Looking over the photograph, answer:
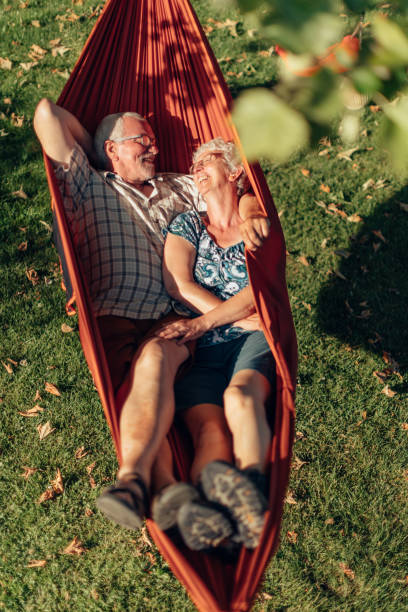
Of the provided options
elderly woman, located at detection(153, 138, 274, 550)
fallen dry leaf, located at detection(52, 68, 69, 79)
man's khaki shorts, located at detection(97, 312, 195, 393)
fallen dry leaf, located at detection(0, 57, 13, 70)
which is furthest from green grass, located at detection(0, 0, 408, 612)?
elderly woman, located at detection(153, 138, 274, 550)

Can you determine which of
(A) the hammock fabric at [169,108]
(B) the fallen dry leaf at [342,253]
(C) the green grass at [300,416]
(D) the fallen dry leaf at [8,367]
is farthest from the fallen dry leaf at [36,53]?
(B) the fallen dry leaf at [342,253]

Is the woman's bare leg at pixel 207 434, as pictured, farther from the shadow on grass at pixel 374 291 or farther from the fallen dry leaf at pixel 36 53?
the fallen dry leaf at pixel 36 53

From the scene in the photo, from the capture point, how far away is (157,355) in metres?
2.10

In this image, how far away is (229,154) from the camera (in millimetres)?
2727

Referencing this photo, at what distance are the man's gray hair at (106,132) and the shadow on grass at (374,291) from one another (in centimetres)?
156

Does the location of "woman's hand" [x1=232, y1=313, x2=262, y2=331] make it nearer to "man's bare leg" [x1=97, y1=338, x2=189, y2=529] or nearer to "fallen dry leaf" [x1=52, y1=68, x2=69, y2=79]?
"man's bare leg" [x1=97, y1=338, x2=189, y2=529]

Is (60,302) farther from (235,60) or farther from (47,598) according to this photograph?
(235,60)

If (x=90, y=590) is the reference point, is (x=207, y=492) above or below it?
above

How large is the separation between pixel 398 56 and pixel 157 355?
1.40 m

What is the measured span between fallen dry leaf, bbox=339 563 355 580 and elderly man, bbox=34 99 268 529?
116cm

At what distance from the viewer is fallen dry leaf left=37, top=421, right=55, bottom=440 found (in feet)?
8.98

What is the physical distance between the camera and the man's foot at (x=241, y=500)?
1.66 metres

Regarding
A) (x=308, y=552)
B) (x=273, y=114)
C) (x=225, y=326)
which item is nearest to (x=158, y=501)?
(x=225, y=326)

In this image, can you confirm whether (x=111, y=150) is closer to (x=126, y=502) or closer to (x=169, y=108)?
(x=169, y=108)
